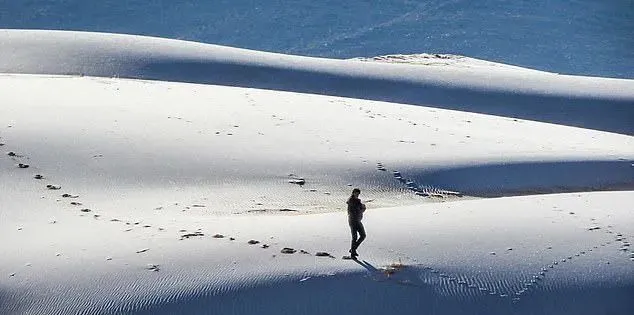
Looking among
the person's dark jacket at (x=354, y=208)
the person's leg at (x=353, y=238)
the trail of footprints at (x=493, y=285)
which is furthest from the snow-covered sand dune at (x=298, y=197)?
the person's dark jacket at (x=354, y=208)

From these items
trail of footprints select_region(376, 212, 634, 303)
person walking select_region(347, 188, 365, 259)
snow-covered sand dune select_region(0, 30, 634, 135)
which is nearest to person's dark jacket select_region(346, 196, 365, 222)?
person walking select_region(347, 188, 365, 259)

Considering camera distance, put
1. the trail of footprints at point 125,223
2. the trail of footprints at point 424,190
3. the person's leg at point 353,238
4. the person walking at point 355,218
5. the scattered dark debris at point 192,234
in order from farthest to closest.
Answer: the trail of footprints at point 424,190 → the scattered dark debris at point 192,234 → the trail of footprints at point 125,223 → the person's leg at point 353,238 → the person walking at point 355,218

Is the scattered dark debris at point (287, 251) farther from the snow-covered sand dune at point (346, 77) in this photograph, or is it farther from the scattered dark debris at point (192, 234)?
the snow-covered sand dune at point (346, 77)

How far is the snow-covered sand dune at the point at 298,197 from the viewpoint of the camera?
11234mm

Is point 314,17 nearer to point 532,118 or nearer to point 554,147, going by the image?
point 532,118

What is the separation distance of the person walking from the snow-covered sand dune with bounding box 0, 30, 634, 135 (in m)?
15.1

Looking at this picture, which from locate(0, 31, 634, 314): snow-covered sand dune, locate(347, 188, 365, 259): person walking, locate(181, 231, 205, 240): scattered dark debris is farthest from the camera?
locate(181, 231, 205, 240): scattered dark debris

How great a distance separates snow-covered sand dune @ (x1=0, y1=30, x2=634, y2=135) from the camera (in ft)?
88.1

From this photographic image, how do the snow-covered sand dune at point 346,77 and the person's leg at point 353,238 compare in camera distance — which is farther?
the snow-covered sand dune at point 346,77

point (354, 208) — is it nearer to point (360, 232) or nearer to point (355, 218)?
point (355, 218)

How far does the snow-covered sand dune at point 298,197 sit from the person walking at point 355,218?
0.20 metres

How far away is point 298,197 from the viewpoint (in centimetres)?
1553

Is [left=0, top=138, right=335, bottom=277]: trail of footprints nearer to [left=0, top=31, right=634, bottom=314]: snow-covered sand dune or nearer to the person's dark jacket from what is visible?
[left=0, top=31, right=634, bottom=314]: snow-covered sand dune

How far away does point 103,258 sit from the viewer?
11.7 metres
